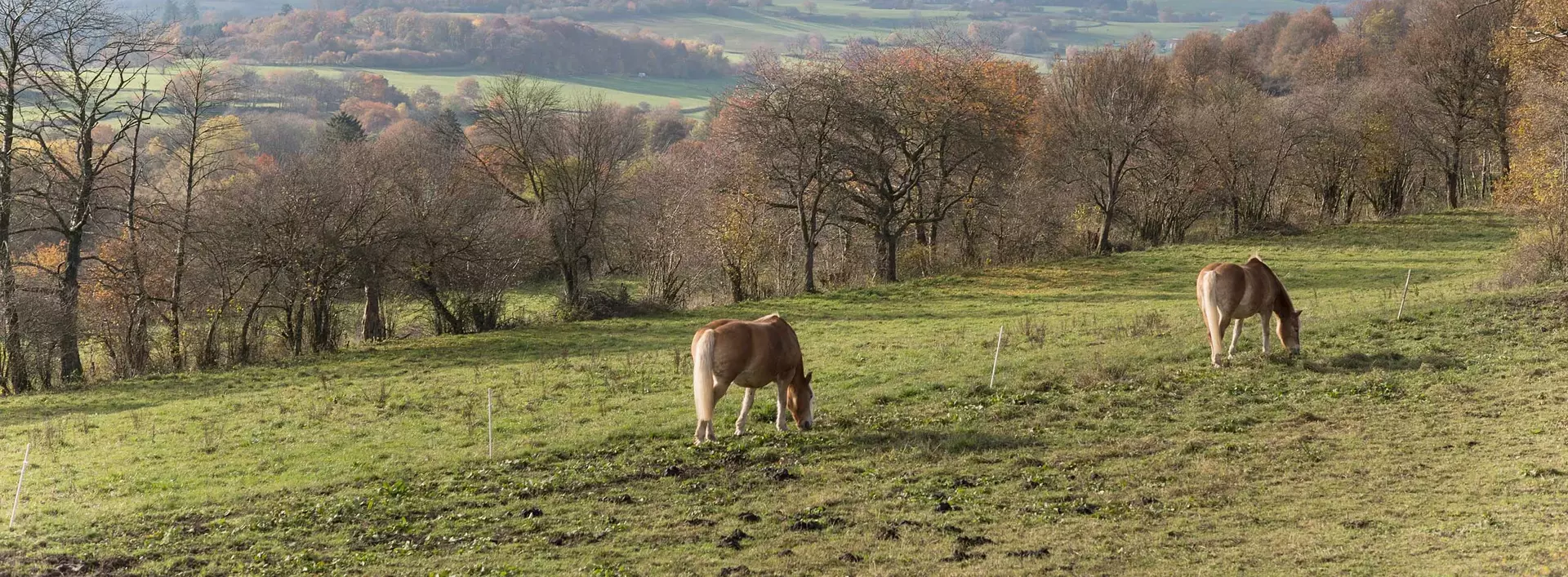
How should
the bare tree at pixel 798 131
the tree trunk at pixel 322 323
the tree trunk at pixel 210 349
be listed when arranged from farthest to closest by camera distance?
the bare tree at pixel 798 131
the tree trunk at pixel 322 323
the tree trunk at pixel 210 349

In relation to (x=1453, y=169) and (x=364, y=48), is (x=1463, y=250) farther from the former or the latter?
(x=364, y=48)

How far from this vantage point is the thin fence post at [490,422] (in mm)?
16391

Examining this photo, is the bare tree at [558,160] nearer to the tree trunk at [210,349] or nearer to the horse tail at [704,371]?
the tree trunk at [210,349]

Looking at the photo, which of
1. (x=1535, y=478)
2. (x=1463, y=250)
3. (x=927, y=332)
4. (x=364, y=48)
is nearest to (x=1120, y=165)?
(x=1463, y=250)

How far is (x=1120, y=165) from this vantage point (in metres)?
44.4

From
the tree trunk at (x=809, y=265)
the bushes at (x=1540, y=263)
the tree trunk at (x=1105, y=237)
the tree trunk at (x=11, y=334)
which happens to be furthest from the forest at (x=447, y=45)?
the bushes at (x=1540, y=263)

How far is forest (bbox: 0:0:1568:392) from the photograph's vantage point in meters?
29.4

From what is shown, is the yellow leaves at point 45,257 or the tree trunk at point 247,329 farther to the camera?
the yellow leaves at point 45,257

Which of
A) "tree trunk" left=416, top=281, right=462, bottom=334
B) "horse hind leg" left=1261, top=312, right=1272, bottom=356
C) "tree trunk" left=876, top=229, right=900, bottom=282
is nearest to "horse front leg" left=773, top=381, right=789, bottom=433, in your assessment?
"horse hind leg" left=1261, top=312, right=1272, bottom=356

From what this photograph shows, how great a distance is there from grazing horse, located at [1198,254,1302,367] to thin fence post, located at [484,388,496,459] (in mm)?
13285

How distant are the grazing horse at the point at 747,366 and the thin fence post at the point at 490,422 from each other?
A: 3.23 meters

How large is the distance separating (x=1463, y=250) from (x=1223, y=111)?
541 inches

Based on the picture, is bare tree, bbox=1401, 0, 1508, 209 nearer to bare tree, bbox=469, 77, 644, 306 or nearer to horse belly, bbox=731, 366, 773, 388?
bare tree, bbox=469, 77, 644, 306

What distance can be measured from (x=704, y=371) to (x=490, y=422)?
3.59m
